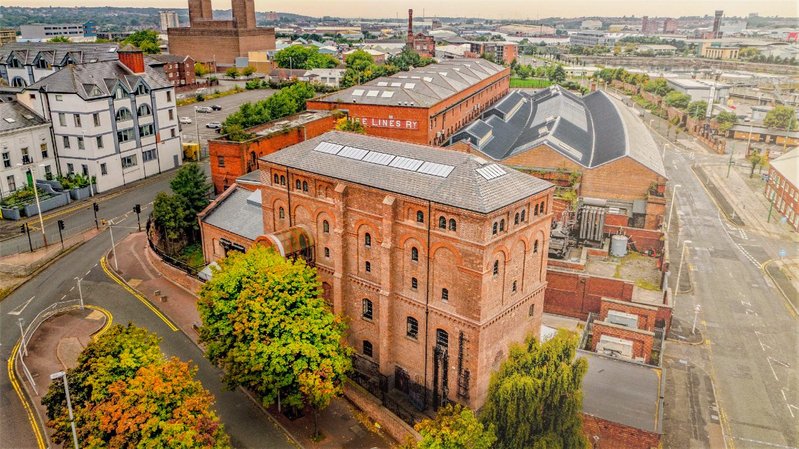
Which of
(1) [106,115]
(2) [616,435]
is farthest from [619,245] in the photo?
(1) [106,115]

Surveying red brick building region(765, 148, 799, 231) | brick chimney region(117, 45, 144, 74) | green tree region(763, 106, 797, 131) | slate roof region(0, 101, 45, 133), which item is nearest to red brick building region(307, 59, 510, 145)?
brick chimney region(117, 45, 144, 74)

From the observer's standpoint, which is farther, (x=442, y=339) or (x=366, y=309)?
(x=366, y=309)

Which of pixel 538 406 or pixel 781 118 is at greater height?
pixel 781 118

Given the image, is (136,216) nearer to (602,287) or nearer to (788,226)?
(602,287)

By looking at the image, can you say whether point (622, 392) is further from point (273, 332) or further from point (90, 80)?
point (90, 80)

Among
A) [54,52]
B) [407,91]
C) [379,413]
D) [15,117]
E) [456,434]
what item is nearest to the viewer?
[456,434]

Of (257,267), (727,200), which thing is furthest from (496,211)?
(727,200)
